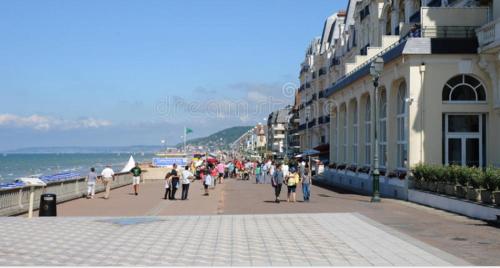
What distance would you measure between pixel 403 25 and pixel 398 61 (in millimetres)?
7033

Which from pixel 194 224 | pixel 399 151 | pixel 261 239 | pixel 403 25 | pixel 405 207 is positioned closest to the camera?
pixel 261 239

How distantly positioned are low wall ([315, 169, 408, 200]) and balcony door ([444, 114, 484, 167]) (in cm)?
225

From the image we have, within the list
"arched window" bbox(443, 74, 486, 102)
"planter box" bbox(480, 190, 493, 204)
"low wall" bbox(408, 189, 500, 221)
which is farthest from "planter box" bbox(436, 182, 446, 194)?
"arched window" bbox(443, 74, 486, 102)

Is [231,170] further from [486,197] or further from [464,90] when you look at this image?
[486,197]

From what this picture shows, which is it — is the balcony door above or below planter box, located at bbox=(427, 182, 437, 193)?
above

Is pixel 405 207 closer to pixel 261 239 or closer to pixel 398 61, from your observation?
pixel 398 61

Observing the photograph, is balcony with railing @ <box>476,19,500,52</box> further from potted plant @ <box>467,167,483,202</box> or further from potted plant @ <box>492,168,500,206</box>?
potted plant @ <box>492,168,500,206</box>

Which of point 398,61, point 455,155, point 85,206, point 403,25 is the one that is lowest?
point 85,206

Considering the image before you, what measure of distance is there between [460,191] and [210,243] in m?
10.5

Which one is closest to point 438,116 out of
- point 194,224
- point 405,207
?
point 405,207

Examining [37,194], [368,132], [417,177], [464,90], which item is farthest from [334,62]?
[37,194]

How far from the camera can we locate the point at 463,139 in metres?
27.0

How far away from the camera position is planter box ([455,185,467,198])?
20.1 metres

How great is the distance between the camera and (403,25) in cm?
3422
